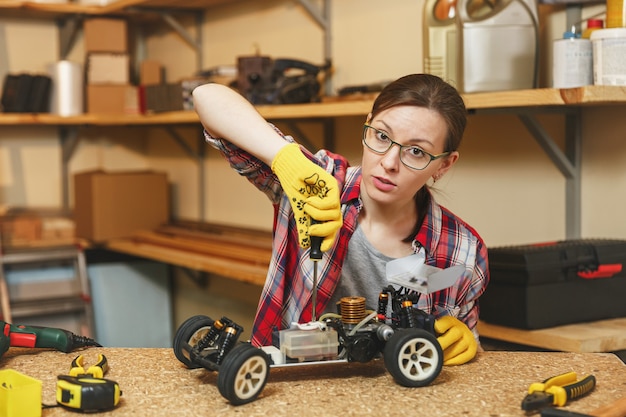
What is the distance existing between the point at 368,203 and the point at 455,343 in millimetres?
386

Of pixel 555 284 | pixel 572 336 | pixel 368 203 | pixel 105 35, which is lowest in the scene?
pixel 572 336

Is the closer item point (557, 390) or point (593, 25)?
point (557, 390)

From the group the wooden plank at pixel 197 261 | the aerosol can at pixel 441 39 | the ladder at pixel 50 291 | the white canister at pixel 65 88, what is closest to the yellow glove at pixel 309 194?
the aerosol can at pixel 441 39

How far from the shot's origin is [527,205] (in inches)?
98.3

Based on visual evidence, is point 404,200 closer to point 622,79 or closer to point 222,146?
point 222,146

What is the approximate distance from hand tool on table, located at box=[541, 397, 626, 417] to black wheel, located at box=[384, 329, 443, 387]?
0.20 metres

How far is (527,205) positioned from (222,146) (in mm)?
1255

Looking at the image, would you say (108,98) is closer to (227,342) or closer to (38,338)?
(38,338)

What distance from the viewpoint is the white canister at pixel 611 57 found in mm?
1922

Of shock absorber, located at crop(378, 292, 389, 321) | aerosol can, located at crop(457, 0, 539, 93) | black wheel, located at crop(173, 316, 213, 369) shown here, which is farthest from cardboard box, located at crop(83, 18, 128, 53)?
shock absorber, located at crop(378, 292, 389, 321)

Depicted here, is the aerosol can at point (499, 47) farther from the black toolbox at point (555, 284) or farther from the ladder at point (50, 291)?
the ladder at point (50, 291)

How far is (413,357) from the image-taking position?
127 cm

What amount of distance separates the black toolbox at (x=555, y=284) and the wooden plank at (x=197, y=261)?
0.90 metres

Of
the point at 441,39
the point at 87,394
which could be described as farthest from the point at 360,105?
the point at 87,394
